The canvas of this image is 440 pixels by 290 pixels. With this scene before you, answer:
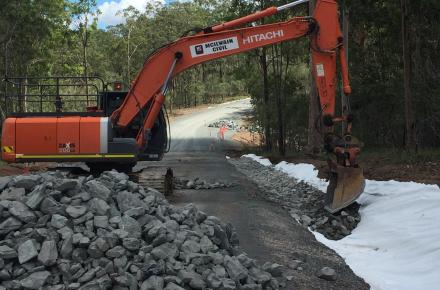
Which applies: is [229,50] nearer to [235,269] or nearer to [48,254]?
[235,269]

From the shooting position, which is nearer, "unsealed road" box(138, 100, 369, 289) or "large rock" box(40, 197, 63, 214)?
"large rock" box(40, 197, 63, 214)

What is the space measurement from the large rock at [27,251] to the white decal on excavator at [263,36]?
7796 mm

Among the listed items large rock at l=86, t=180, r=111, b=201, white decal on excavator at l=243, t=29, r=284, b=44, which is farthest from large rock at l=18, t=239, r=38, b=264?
white decal on excavator at l=243, t=29, r=284, b=44

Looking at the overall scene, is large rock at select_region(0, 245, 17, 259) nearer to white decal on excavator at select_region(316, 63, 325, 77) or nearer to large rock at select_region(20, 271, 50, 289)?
large rock at select_region(20, 271, 50, 289)

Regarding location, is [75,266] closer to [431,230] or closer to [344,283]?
[344,283]

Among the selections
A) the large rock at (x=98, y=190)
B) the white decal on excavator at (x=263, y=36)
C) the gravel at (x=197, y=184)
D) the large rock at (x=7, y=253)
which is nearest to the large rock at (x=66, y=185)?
the large rock at (x=98, y=190)

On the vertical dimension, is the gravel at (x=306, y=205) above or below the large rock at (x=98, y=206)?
below

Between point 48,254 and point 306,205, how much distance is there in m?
8.23

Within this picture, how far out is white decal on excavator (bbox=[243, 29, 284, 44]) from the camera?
39.1 feet

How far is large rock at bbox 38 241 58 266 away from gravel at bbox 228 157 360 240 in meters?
5.73

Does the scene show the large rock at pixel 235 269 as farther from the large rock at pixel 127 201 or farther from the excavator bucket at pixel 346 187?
the excavator bucket at pixel 346 187

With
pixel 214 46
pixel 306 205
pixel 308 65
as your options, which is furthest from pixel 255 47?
pixel 308 65

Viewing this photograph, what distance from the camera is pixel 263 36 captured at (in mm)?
11930

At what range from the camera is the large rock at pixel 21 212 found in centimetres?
583
